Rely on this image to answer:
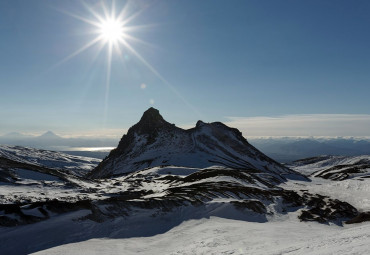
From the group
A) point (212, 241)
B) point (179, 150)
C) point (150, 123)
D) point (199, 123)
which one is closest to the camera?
point (212, 241)

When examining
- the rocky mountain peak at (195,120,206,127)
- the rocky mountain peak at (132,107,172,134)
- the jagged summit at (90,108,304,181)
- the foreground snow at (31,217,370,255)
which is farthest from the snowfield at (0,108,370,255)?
the rocky mountain peak at (195,120,206,127)

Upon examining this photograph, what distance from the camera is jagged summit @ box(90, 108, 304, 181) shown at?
14362 cm

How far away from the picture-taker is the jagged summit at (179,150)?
144 metres

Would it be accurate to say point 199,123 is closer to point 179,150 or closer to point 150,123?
point 150,123

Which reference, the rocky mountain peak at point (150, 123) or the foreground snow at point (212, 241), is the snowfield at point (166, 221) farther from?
the rocky mountain peak at point (150, 123)

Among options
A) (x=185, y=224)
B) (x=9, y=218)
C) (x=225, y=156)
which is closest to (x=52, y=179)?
(x=9, y=218)

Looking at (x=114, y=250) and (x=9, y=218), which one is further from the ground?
(x=9, y=218)

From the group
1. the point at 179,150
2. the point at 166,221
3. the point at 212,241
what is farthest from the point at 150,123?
the point at 212,241

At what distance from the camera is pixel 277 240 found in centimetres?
2747

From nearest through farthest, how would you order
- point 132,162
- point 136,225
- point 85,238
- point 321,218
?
point 85,238
point 136,225
point 321,218
point 132,162

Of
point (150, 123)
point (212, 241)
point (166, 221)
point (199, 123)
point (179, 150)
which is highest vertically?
point (150, 123)

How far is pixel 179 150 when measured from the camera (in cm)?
15788

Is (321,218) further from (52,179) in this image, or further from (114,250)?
(52,179)

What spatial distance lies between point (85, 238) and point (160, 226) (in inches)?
410
